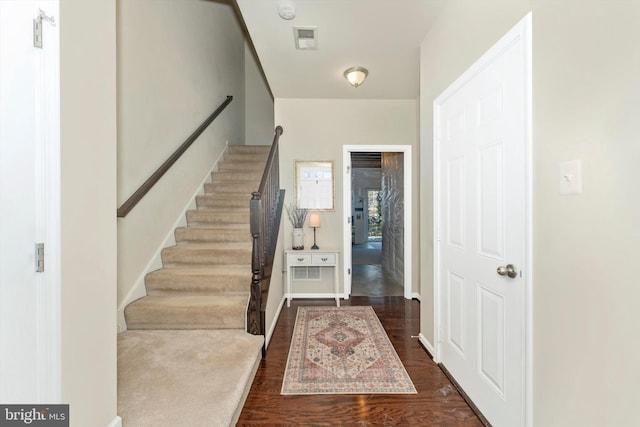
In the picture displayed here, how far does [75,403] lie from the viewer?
1.05 metres

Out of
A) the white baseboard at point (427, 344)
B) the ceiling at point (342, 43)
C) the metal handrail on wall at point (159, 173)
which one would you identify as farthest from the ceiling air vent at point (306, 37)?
the white baseboard at point (427, 344)

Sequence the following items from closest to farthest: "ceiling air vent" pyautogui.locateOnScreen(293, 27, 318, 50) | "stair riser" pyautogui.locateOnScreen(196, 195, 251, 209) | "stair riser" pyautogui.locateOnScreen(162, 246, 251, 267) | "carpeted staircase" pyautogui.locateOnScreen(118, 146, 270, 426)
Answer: "carpeted staircase" pyautogui.locateOnScreen(118, 146, 270, 426) → "ceiling air vent" pyautogui.locateOnScreen(293, 27, 318, 50) → "stair riser" pyautogui.locateOnScreen(162, 246, 251, 267) → "stair riser" pyautogui.locateOnScreen(196, 195, 251, 209)

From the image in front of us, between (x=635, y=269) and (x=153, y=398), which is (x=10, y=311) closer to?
(x=153, y=398)

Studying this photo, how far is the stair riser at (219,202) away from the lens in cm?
358

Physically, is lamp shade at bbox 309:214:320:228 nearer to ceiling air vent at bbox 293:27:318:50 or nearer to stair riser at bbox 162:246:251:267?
stair riser at bbox 162:246:251:267

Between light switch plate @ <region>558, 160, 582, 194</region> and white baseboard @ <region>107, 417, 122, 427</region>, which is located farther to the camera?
white baseboard @ <region>107, 417, 122, 427</region>

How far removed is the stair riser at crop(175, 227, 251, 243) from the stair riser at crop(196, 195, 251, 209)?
56 cm

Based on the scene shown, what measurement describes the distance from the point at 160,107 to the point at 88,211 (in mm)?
2219

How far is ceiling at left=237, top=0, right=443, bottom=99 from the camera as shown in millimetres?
2154

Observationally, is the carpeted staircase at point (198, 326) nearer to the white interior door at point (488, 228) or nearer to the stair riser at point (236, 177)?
the stair riser at point (236, 177)

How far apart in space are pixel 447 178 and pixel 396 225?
265 centimetres

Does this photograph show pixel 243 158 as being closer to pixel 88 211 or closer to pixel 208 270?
pixel 208 270

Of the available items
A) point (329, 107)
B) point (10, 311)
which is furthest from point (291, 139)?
point (10, 311)

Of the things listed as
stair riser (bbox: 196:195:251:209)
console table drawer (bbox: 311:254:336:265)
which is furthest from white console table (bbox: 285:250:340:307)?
stair riser (bbox: 196:195:251:209)
